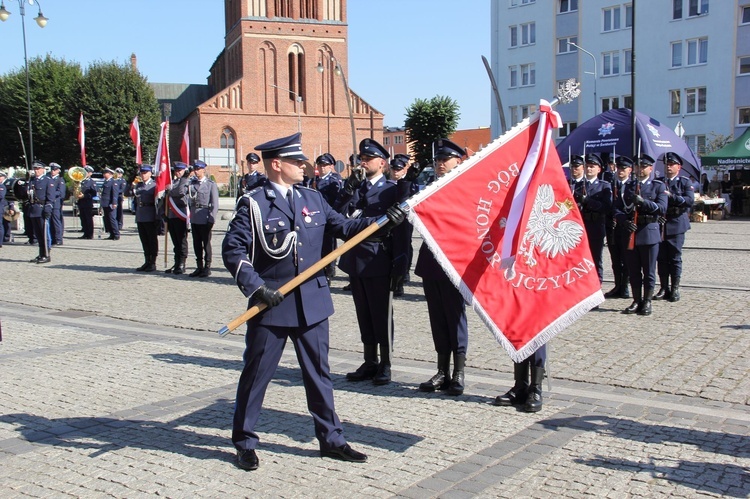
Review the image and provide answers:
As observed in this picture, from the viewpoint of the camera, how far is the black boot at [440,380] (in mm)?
Answer: 6598

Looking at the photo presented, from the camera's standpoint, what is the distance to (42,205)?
18062mm

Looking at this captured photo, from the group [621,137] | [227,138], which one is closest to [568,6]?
[227,138]

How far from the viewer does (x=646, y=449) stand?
503 cm

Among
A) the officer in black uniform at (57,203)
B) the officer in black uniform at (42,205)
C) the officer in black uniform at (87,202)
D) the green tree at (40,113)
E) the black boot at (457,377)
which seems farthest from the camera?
the green tree at (40,113)

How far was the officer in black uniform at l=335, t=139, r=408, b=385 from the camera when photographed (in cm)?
691

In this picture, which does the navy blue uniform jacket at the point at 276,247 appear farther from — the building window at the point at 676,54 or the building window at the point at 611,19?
the building window at the point at 611,19

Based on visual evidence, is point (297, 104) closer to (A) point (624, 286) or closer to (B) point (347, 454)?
(A) point (624, 286)

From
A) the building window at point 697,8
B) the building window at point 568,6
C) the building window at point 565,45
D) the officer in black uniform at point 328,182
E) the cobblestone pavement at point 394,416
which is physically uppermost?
the building window at point 568,6

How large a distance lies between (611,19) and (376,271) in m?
50.1

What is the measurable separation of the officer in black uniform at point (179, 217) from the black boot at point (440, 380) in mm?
9253

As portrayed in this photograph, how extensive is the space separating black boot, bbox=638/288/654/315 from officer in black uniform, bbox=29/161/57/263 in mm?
13344

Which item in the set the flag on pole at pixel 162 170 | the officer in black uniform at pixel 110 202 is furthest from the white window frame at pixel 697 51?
the flag on pole at pixel 162 170

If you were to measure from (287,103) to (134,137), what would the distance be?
57147mm

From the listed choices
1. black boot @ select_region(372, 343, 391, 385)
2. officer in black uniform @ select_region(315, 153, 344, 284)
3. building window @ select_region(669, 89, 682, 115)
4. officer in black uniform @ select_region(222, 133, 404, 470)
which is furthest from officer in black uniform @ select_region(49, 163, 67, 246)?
building window @ select_region(669, 89, 682, 115)
